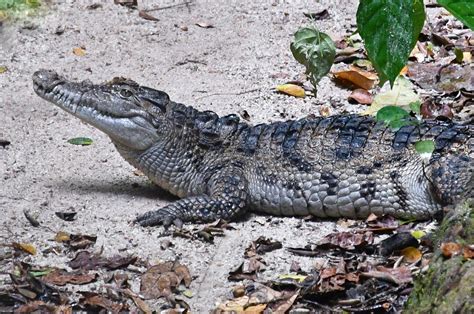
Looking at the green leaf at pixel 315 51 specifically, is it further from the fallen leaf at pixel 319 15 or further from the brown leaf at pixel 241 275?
the fallen leaf at pixel 319 15

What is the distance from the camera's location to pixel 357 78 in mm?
6926

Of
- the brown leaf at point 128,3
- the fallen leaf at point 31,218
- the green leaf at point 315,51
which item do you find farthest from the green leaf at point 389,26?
the brown leaf at point 128,3

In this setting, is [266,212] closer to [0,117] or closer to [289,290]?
[289,290]

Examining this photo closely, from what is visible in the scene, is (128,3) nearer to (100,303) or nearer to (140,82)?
(140,82)

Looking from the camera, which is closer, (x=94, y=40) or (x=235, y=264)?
(x=235, y=264)

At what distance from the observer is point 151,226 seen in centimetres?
521

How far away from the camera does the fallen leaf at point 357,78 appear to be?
6.92 meters

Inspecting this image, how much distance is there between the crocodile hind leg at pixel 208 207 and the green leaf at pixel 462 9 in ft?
10.6

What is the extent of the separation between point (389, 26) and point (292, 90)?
181 inches

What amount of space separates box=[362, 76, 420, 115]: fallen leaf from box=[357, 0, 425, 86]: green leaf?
4.02m

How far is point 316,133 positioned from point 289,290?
62.3 inches

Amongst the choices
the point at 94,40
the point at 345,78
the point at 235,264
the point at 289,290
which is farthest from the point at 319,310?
the point at 94,40

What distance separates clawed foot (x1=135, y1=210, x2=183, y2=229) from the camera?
521 cm

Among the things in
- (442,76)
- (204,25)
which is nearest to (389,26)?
(442,76)
